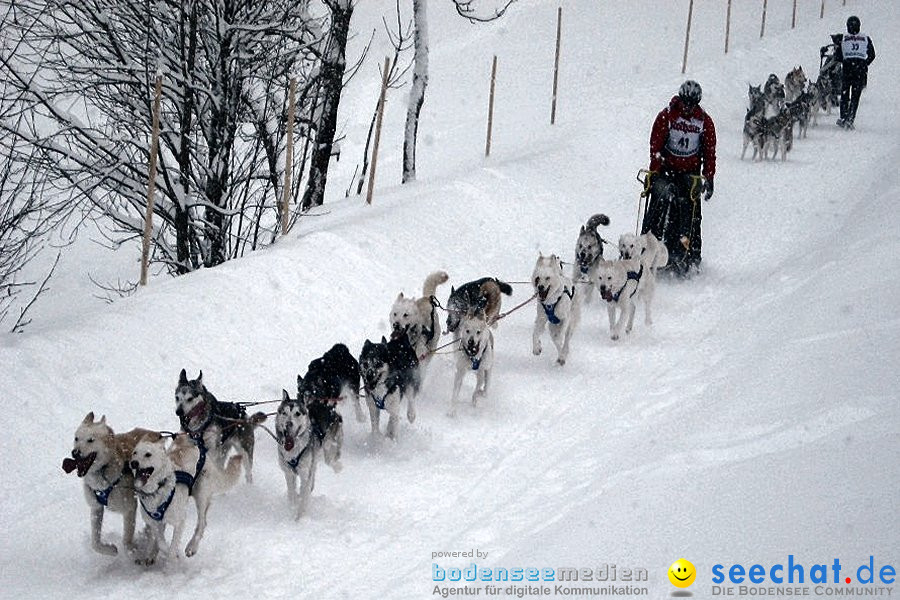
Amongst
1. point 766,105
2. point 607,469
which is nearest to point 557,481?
point 607,469

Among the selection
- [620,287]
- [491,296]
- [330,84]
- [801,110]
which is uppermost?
[801,110]

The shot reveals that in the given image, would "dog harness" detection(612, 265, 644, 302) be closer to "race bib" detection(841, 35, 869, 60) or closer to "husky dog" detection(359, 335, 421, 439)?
"husky dog" detection(359, 335, 421, 439)

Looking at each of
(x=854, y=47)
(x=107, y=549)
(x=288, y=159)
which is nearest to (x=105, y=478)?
(x=107, y=549)

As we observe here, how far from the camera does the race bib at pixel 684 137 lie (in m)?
9.15

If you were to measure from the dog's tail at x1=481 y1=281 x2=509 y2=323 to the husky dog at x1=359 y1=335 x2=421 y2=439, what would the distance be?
1458 millimetres

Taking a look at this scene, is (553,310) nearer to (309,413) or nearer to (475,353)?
(475,353)

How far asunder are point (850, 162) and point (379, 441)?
37.7 feet

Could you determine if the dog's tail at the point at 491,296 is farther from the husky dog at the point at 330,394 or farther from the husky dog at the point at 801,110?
the husky dog at the point at 801,110

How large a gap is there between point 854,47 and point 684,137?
9200 millimetres

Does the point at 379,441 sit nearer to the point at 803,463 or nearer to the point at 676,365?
the point at 676,365

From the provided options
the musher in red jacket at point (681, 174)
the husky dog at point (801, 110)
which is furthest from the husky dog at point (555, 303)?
the husky dog at point (801, 110)

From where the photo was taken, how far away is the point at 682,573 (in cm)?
314

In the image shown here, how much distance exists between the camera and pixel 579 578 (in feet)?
11.2

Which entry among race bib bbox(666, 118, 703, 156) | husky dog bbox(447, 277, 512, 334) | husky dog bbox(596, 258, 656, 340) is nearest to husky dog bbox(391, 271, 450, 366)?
husky dog bbox(447, 277, 512, 334)
